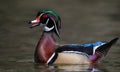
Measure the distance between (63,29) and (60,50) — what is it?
16.4 feet

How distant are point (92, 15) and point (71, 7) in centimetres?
126

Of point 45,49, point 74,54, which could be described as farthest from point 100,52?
point 45,49

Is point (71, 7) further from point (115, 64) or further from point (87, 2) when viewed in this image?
point (115, 64)

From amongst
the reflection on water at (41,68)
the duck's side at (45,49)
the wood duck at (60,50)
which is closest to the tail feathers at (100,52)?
the wood duck at (60,50)

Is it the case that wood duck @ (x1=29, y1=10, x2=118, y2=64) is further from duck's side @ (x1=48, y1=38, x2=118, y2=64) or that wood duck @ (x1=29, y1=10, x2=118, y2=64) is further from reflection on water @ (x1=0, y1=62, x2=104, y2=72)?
reflection on water @ (x1=0, y1=62, x2=104, y2=72)

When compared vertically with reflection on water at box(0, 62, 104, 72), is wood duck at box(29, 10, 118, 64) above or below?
above

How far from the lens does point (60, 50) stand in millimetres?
15289

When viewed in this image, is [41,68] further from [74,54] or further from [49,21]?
[49,21]

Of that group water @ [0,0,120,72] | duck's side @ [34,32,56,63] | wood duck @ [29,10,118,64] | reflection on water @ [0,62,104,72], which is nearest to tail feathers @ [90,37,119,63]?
wood duck @ [29,10,118,64]

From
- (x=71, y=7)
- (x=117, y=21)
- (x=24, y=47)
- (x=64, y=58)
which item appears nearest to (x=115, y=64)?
(x=64, y=58)

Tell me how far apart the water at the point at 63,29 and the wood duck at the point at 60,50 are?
0.20 meters

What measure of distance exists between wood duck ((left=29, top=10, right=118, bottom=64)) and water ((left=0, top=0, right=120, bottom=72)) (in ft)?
0.66

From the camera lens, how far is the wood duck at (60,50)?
1530 cm

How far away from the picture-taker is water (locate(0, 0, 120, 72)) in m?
15.2
